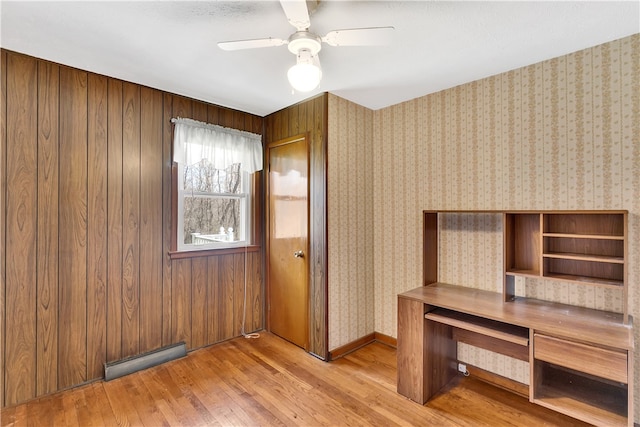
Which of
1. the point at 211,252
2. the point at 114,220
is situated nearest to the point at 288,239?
the point at 211,252

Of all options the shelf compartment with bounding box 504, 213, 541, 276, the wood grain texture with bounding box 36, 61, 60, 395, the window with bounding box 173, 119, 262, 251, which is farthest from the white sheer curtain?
the shelf compartment with bounding box 504, 213, 541, 276

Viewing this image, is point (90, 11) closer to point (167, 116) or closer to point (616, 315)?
point (167, 116)

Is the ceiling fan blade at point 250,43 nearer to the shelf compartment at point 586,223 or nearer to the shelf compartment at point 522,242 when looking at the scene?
the shelf compartment at point 522,242

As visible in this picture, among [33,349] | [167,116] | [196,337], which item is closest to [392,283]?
[196,337]

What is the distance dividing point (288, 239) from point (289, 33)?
192 centimetres

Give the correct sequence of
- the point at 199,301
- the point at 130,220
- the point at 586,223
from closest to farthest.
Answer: the point at 586,223 < the point at 130,220 < the point at 199,301

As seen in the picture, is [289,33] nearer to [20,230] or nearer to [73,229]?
[73,229]

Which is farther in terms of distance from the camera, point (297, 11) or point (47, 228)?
point (47, 228)

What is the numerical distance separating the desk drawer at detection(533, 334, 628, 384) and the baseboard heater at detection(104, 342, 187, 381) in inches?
112

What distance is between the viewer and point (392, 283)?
3131 millimetres

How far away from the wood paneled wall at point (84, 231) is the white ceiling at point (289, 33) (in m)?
0.27

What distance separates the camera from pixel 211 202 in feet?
10.3

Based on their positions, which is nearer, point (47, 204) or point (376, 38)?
point (376, 38)

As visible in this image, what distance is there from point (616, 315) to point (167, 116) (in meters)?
3.75
